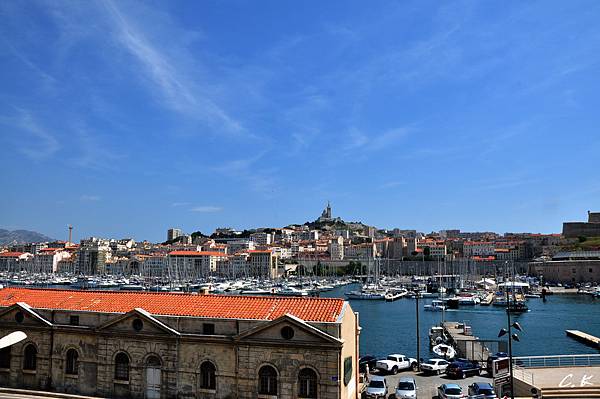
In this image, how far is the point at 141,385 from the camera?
20.3 m

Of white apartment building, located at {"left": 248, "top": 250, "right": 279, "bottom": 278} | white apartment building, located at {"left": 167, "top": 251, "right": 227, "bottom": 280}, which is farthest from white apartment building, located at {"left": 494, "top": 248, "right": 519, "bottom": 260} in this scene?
white apartment building, located at {"left": 167, "top": 251, "right": 227, "bottom": 280}

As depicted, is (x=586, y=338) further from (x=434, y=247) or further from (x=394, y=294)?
(x=434, y=247)

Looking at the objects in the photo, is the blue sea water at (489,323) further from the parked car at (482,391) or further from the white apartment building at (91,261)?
the white apartment building at (91,261)

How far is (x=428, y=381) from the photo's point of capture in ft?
83.4

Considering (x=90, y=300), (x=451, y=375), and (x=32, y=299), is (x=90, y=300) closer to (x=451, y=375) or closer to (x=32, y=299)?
(x=32, y=299)

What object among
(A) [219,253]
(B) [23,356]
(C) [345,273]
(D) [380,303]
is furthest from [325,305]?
(A) [219,253]

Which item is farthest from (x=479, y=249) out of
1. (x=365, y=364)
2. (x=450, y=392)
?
(x=450, y=392)

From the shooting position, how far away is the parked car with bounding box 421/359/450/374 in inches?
1055

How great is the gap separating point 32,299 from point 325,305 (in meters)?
13.1

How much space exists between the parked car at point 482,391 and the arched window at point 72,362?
1539 centimetres

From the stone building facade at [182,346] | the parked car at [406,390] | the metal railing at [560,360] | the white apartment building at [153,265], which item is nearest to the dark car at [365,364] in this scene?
the parked car at [406,390]

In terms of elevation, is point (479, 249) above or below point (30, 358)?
above

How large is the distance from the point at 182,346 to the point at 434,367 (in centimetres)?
1328

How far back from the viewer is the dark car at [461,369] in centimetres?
2595
